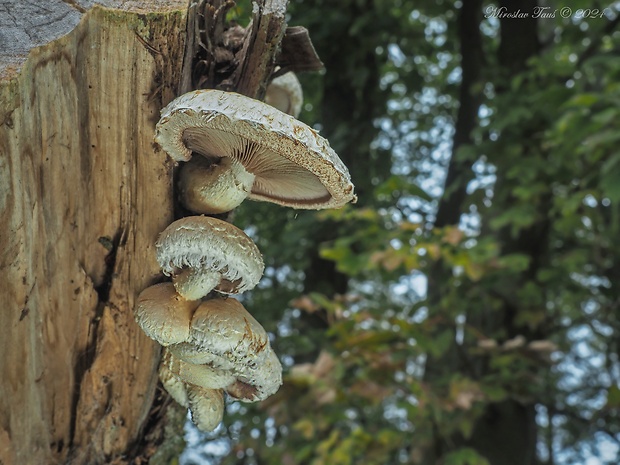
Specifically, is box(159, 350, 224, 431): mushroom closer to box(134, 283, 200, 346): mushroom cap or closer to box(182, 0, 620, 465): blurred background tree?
box(134, 283, 200, 346): mushroom cap

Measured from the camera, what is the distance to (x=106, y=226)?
1522 mm

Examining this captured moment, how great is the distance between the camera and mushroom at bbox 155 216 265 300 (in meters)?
1.37

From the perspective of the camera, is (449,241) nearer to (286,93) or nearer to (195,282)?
(286,93)

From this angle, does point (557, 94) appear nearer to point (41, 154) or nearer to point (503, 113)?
point (503, 113)

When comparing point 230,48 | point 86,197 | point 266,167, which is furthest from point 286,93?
point 86,197

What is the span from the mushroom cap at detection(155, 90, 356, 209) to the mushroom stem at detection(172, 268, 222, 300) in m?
0.28

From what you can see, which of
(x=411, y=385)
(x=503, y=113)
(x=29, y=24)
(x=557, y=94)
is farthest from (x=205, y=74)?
(x=503, y=113)

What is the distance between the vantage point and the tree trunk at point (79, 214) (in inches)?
51.4

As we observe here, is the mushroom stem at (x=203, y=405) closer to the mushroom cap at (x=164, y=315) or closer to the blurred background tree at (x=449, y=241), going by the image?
the mushroom cap at (x=164, y=315)

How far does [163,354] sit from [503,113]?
3.58m

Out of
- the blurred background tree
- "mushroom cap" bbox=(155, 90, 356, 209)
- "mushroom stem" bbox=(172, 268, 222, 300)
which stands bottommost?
the blurred background tree

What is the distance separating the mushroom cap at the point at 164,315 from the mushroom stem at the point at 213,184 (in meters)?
0.24

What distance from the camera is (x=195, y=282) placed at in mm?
1434

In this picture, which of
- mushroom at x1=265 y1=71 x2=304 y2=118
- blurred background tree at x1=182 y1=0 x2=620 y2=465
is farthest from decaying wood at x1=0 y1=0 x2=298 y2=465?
blurred background tree at x1=182 y1=0 x2=620 y2=465
